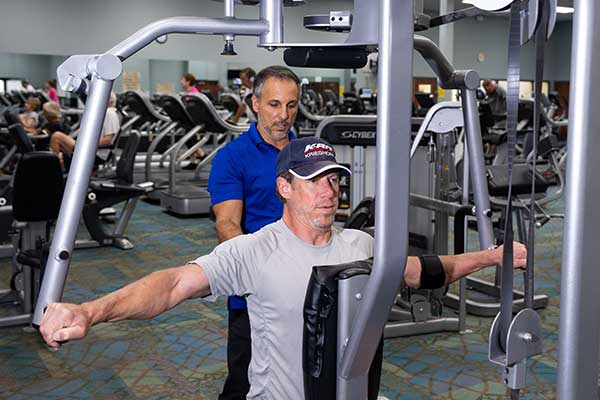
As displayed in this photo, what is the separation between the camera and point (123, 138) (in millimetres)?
10016

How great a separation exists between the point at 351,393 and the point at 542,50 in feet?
2.30

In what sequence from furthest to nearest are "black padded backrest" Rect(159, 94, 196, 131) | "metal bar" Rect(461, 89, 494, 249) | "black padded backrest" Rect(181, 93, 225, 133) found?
"black padded backrest" Rect(159, 94, 196, 131)
"black padded backrest" Rect(181, 93, 225, 133)
"metal bar" Rect(461, 89, 494, 249)

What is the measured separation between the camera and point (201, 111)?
8711 mm

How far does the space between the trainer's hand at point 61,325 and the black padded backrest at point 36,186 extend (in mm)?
2898

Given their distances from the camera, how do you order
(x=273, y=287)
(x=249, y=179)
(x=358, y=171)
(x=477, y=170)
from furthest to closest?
(x=358, y=171), (x=249, y=179), (x=477, y=170), (x=273, y=287)

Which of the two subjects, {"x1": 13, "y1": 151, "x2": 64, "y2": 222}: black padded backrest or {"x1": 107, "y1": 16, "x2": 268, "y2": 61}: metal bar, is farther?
{"x1": 13, "y1": 151, "x2": 64, "y2": 222}: black padded backrest

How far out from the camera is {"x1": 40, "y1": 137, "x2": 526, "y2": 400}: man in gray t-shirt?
2.01 metres

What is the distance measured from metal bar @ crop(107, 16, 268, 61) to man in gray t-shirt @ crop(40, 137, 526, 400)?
401 mm

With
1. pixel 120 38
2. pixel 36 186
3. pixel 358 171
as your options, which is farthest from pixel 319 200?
pixel 120 38

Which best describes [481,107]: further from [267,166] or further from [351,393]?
[351,393]

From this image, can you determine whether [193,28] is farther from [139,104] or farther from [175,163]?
[139,104]

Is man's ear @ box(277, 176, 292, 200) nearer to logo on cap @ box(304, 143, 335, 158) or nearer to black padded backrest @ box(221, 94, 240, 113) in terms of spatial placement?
logo on cap @ box(304, 143, 335, 158)

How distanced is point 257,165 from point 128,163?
13.7 ft

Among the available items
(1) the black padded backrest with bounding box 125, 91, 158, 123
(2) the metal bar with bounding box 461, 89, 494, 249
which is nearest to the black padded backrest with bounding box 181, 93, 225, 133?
(1) the black padded backrest with bounding box 125, 91, 158, 123
